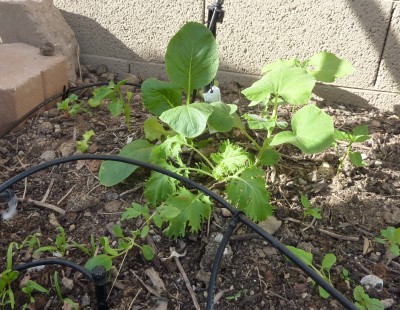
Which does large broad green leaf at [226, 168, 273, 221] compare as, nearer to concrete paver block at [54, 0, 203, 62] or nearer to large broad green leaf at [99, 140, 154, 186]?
large broad green leaf at [99, 140, 154, 186]

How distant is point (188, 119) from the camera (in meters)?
1.29

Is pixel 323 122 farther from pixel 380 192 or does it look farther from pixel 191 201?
pixel 191 201

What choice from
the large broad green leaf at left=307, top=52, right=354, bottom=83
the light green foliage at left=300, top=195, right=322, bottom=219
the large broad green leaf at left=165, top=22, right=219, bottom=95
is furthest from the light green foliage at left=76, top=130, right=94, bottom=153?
the large broad green leaf at left=307, top=52, right=354, bottom=83

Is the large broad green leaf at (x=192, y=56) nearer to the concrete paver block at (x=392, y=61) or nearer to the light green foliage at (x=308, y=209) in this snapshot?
the light green foliage at (x=308, y=209)

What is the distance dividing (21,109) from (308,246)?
50.0 inches

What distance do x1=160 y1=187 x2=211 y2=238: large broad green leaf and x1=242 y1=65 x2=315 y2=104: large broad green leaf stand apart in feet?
1.31

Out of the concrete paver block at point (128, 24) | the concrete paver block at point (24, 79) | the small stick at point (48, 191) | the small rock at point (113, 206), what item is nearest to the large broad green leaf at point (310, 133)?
the small rock at point (113, 206)

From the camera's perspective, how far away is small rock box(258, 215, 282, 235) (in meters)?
1.41

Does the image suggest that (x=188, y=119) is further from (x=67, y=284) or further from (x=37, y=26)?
(x=37, y=26)

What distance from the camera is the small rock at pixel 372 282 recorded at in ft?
4.18

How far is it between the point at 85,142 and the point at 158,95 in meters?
0.37

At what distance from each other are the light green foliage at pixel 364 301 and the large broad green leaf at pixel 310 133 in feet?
1.32

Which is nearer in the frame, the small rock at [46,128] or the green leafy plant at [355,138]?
the green leafy plant at [355,138]

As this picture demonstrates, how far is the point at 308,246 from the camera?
138 centimetres
